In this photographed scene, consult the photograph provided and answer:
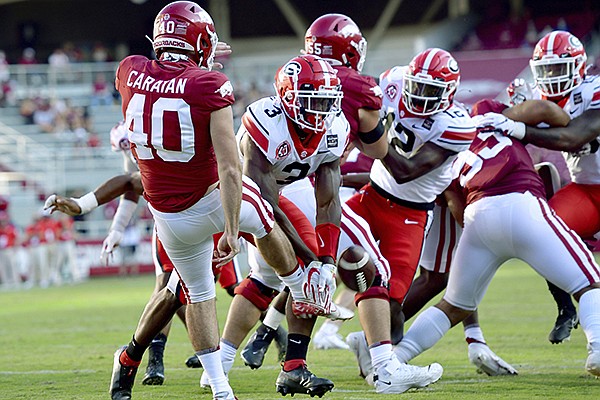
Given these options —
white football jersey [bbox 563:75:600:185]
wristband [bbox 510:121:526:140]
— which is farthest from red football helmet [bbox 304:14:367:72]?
white football jersey [bbox 563:75:600:185]

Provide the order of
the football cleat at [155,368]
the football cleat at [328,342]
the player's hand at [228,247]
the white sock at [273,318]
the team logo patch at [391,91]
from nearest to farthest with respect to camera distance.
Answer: the player's hand at [228,247], the football cleat at [155,368], the white sock at [273,318], the team logo patch at [391,91], the football cleat at [328,342]

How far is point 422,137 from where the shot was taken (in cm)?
568

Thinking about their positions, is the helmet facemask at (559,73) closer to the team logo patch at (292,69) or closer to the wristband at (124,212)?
the team logo patch at (292,69)

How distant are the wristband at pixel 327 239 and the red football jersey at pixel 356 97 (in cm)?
63

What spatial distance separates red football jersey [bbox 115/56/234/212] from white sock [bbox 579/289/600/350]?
2.07m

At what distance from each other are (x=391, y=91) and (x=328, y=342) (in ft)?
7.43

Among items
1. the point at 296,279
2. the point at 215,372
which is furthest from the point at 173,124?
the point at 215,372

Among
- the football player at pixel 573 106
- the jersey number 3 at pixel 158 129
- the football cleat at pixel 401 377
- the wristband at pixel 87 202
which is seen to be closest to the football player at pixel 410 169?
the football cleat at pixel 401 377

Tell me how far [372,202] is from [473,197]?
620 millimetres

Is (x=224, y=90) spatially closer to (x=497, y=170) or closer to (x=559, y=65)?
(x=497, y=170)

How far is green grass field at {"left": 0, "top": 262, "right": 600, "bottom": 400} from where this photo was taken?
17.0ft

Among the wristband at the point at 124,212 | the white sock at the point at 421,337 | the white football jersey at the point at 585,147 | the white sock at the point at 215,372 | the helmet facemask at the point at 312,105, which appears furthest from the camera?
the wristband at the point at 124,212

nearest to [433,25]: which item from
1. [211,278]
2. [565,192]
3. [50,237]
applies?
[50,237]

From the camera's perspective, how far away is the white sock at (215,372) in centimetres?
452
